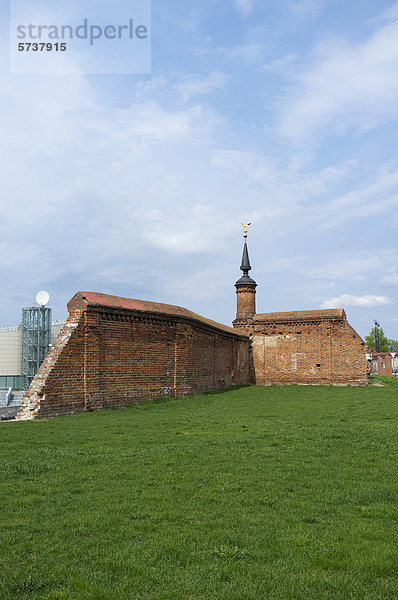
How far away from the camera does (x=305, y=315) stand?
28938mm

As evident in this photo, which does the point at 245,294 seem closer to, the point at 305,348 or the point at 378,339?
the point at 305,348

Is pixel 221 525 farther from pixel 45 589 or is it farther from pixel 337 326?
pixel 337 326

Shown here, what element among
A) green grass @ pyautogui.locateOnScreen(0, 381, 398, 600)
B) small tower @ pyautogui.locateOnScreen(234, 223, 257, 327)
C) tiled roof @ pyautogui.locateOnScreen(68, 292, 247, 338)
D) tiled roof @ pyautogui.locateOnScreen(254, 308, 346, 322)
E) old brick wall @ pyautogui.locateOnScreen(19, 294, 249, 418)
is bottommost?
green grass @ pyautogui.locateOnScreen(0, 381, 398, 600)

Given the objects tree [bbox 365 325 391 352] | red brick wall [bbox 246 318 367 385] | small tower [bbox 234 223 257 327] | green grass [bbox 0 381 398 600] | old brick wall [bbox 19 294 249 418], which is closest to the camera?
green grass [bbox 0 381 398 600]

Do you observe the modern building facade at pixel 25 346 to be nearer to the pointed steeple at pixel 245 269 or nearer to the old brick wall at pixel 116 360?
the pointed steeple at pixel 245 269

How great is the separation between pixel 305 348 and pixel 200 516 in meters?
25.0

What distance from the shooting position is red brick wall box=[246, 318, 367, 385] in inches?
1097

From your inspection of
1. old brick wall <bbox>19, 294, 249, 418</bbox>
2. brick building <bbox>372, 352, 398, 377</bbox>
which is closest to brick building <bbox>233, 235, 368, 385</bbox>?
old brick wall <bbox>19, 294, 249, 418</bbox>

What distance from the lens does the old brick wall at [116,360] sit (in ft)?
42.4

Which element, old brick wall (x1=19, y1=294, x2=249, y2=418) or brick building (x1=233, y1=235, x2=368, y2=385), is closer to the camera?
old brick wall (x1=19, y1=294, x2=249, y2=418)

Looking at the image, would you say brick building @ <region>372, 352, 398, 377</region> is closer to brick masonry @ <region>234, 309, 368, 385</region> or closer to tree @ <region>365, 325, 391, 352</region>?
tree @ <region>365, 325, 391, 352</region>

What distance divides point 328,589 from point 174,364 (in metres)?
14.5

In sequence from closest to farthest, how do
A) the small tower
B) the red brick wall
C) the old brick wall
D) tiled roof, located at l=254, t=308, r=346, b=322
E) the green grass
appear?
the green grass < the old brick wall < the red brick wall < tiled roof, located at l=254, t=308, r=346, b=322 < the small tower

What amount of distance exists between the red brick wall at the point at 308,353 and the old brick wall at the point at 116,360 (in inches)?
400
